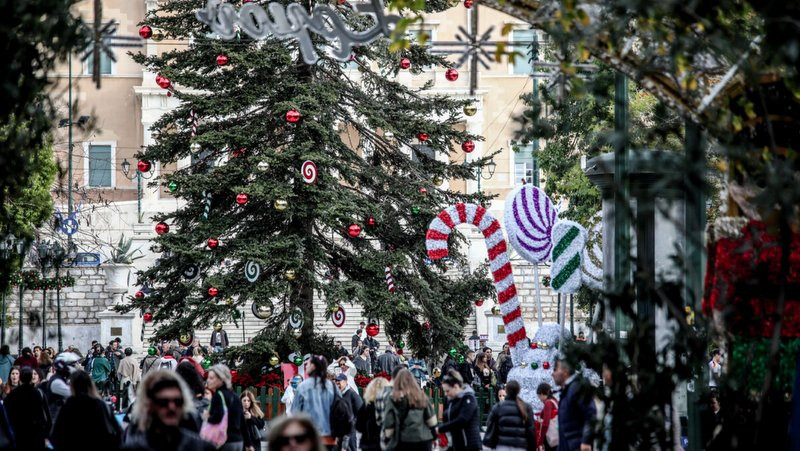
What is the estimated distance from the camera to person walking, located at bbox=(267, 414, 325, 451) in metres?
6.59

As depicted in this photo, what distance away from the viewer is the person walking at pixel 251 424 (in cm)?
1438

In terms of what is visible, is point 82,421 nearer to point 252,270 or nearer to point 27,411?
point 27,411

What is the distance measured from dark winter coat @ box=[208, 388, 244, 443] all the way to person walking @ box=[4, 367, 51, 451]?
6.83ft

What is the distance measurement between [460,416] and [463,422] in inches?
2.7

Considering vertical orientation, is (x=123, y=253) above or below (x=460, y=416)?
above

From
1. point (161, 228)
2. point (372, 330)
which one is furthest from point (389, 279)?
point (161, 228)

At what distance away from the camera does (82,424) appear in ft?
33.3

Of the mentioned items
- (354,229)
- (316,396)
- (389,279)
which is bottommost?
(316,396)

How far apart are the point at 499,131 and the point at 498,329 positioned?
13.7 metres

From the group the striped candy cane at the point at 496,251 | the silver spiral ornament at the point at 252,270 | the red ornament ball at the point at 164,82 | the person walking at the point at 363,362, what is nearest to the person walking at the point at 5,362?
the silver spiral ornament at the point at 252,270

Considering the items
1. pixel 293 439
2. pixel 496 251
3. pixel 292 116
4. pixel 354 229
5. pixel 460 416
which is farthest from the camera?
pixel 354 229

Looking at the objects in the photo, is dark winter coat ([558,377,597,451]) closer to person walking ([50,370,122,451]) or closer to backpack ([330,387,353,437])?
backpack ([330,387,353,437])

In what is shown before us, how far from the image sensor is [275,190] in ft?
87.7

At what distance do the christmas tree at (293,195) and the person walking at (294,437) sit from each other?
65.1 feet
